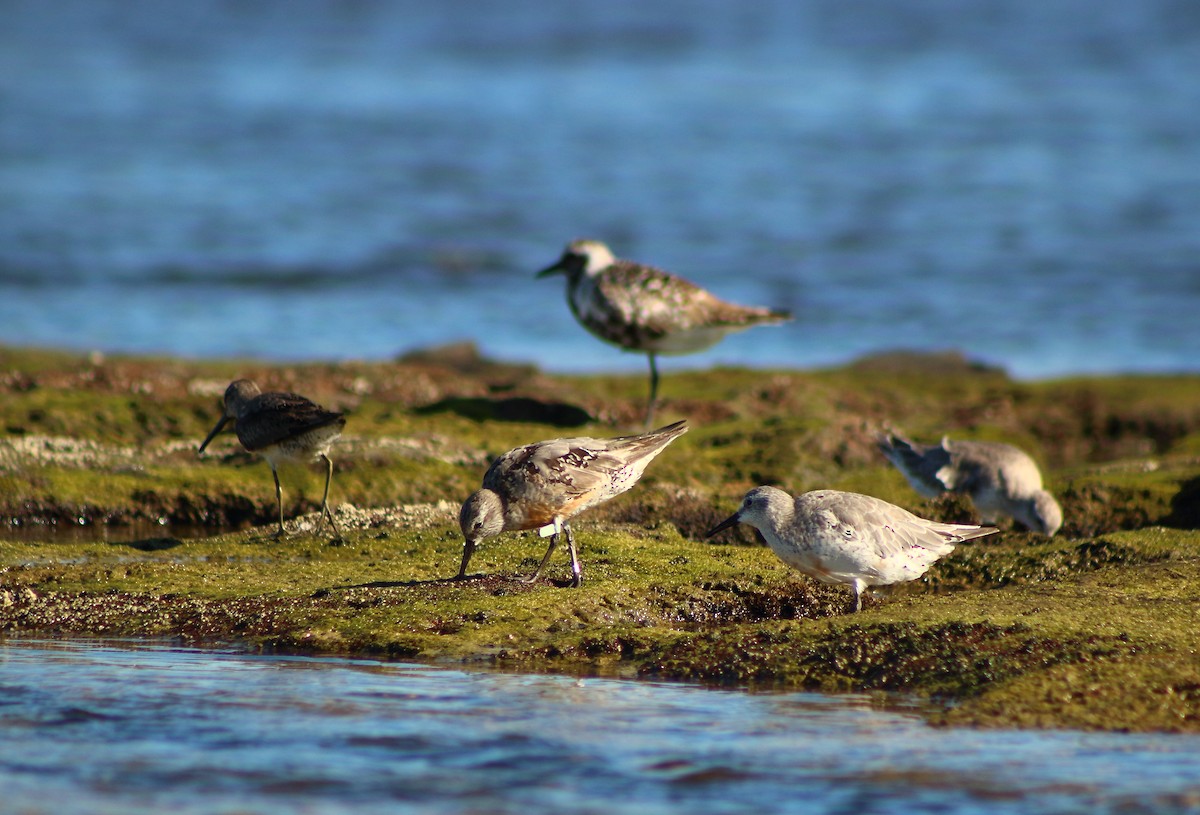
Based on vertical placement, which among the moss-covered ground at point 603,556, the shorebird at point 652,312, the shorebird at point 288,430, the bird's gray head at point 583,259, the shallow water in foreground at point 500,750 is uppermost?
the bird's gray head at point 583,259

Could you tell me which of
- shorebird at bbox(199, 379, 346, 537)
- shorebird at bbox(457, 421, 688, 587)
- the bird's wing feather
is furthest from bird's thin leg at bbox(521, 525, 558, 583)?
the bird's wing feather

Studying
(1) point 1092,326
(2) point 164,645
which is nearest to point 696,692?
(2) point 164,645

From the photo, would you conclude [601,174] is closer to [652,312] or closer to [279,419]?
[652,312]

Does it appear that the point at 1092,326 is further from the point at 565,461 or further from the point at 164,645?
the point at 164,645

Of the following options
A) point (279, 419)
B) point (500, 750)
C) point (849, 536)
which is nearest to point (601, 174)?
point (279, 419)

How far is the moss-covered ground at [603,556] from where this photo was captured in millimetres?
6605

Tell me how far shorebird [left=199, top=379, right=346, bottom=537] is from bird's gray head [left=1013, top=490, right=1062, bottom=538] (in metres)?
4.80

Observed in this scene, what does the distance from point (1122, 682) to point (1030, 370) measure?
532 inches

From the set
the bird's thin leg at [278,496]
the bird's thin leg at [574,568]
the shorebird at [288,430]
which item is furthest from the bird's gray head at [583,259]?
the bird's thin leg at [574,568]

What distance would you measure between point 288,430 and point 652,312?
5588 millimetres

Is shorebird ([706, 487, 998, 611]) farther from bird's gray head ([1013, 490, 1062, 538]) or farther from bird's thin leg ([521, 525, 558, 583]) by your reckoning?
bird's gray head ([1013, 490, 1062, 538])

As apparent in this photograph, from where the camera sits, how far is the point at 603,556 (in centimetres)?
841

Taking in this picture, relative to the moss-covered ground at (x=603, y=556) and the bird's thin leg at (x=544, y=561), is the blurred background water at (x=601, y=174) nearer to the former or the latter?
the moss-covered ground at (x=603, y=556)

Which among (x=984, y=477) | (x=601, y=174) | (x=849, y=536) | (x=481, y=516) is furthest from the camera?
(x=601, y=174)
